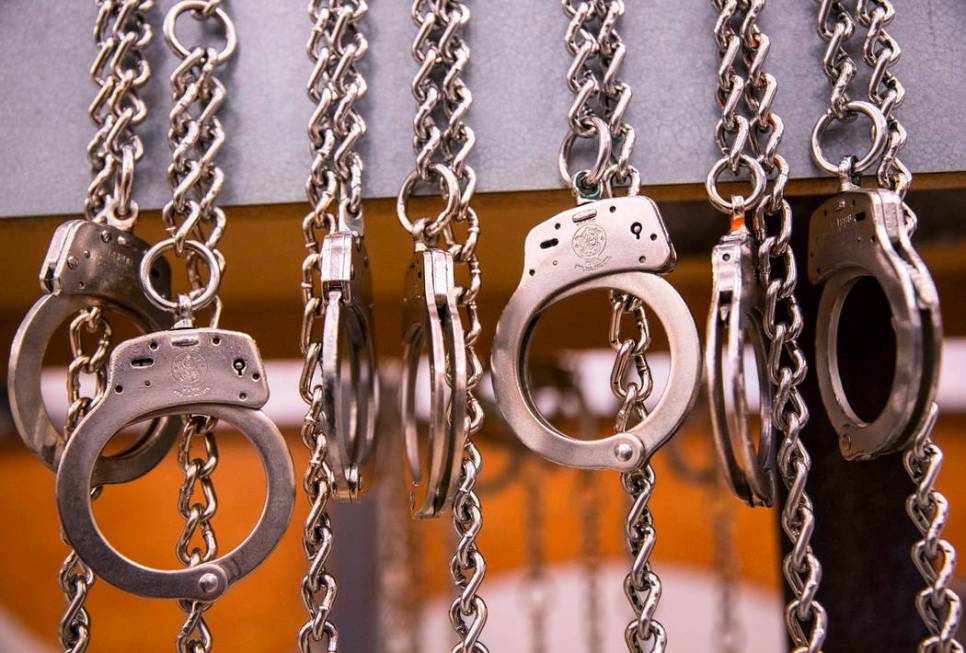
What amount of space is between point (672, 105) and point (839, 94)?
121mm

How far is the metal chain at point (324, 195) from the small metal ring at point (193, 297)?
2.6 inches

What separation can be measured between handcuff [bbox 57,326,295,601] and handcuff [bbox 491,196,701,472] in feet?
0.54

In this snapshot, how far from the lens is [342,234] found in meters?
0.63

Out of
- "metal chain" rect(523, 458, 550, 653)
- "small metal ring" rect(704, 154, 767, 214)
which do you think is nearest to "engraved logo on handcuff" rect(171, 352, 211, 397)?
"small metal ring" rect(704, 154, 767, 214)

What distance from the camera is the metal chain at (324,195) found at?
61cm

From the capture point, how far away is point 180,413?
0.61 m

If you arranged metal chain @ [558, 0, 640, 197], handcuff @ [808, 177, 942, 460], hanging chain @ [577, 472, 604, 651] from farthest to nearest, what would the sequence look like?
hanging chain @ [577, 472, 604, 651]
metal chain @ [558, 0, 640, 197]
handcuff @ [808, 177, 942, 460]

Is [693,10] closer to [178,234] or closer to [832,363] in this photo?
[832,363]

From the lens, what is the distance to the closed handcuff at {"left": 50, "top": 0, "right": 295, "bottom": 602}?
0.59m

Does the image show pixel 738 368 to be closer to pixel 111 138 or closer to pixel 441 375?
pixel 441 375

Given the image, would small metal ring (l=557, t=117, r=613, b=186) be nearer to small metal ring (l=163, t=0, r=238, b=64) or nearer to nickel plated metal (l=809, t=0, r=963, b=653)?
nickel plated metal (l=809, t=0, r=963, b=653)

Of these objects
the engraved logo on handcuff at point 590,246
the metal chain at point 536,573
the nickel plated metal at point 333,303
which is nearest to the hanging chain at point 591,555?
the metal chain at point 536,573

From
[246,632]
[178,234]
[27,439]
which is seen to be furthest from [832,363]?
[246,632]

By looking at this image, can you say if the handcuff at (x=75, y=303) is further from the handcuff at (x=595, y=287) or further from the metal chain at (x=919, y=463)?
the metal chain at (x=919, y=463)
